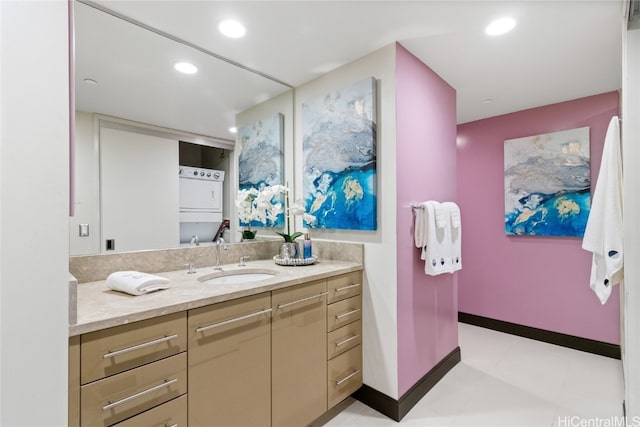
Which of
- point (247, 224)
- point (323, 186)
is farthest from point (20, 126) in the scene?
point (323, 186)

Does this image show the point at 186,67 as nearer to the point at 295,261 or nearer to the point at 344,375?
the point at 295,261

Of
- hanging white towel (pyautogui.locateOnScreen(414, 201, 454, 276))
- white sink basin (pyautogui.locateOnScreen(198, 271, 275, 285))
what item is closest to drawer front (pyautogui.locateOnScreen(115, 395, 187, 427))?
white sink basin (pyautogui.locateOnScreen(198, 271, 275, 285))

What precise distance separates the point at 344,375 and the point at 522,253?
7.53ft

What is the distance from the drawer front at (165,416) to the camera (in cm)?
105

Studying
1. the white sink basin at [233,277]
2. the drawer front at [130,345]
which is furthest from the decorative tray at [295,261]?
the drawer front at [130,345]

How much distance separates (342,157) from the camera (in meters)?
2.07

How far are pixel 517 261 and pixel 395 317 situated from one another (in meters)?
1.95

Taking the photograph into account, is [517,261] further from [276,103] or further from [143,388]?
[143,388]

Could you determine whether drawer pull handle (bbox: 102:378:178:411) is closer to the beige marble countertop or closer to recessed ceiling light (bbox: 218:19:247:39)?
the beige marble countertop

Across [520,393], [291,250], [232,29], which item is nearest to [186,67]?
[232,29]

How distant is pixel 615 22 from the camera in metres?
1.64

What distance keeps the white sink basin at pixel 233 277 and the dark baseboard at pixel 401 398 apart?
3.40 feet

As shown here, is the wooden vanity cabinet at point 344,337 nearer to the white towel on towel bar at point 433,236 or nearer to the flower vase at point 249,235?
the white towel on towel bar at point 433,236

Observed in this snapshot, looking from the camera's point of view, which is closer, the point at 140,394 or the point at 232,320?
the point at 140,394
